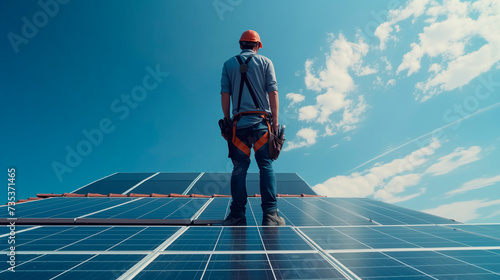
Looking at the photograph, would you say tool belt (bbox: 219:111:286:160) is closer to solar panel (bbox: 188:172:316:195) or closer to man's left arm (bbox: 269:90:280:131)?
man's left arm (bbox: 269:90:280:131)

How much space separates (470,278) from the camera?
1.82 metres

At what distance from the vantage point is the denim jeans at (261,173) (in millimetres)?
3504

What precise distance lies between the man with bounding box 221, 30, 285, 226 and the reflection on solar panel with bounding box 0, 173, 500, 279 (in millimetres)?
314

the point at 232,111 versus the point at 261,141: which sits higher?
the point at 232,111

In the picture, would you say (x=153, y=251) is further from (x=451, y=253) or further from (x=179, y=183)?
(x=179, y=183)

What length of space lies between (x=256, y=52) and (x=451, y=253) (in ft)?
11.7

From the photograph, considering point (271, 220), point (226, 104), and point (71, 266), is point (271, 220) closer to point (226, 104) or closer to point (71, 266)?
point (226, 104)

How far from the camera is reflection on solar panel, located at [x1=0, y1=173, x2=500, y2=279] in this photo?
187cm

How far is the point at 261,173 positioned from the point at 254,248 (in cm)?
130

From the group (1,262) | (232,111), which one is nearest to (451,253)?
(232,111)

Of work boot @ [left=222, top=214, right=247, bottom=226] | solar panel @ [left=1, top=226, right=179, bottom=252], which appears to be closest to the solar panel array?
work boot @ [left=222, top=214, right=247, bottom=226]

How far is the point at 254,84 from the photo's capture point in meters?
3.71

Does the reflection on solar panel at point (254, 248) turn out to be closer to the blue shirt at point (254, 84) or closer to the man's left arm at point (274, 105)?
the man's left arm at point (274, 105)

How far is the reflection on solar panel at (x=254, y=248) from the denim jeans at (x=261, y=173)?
1.02ft
